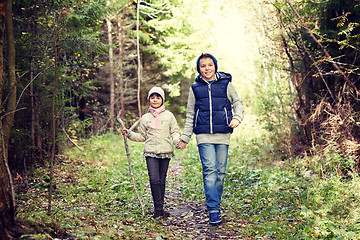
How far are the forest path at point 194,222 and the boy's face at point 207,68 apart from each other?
7.64ft

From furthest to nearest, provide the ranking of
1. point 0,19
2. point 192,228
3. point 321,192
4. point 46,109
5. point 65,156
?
point 65,156
point 46,109
point 321,192
point 192,228
point 0,19

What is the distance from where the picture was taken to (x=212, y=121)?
5.29 metres

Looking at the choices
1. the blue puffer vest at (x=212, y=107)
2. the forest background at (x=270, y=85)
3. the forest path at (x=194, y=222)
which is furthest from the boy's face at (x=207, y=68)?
the forest path at (x=194, y=222)

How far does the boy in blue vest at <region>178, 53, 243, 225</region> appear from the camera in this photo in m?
5.27

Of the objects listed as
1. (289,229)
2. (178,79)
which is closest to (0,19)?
(289,229)

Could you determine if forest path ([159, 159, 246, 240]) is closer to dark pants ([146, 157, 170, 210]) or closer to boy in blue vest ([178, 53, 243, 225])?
boy in blue vest ([178, 53, 243, 225])

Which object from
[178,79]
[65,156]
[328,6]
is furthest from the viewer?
[178,79]

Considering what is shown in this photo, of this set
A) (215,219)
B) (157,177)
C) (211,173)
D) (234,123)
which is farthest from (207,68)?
(215,219)

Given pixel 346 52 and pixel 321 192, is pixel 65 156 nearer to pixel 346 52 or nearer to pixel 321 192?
pixel 321 192

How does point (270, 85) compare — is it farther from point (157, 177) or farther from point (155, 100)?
point (157, 177)

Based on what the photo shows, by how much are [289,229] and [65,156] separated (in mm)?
7077

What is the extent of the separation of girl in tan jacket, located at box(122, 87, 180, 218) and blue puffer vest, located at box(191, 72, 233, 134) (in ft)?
1.84

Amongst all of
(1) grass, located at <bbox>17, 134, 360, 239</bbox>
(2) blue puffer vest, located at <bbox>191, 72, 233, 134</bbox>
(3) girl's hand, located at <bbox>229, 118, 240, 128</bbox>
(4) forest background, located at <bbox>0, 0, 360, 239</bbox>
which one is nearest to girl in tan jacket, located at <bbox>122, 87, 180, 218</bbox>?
(1) grass, located at <bbox>17, 134, 360, 239</bbox>

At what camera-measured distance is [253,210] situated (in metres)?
5.59
